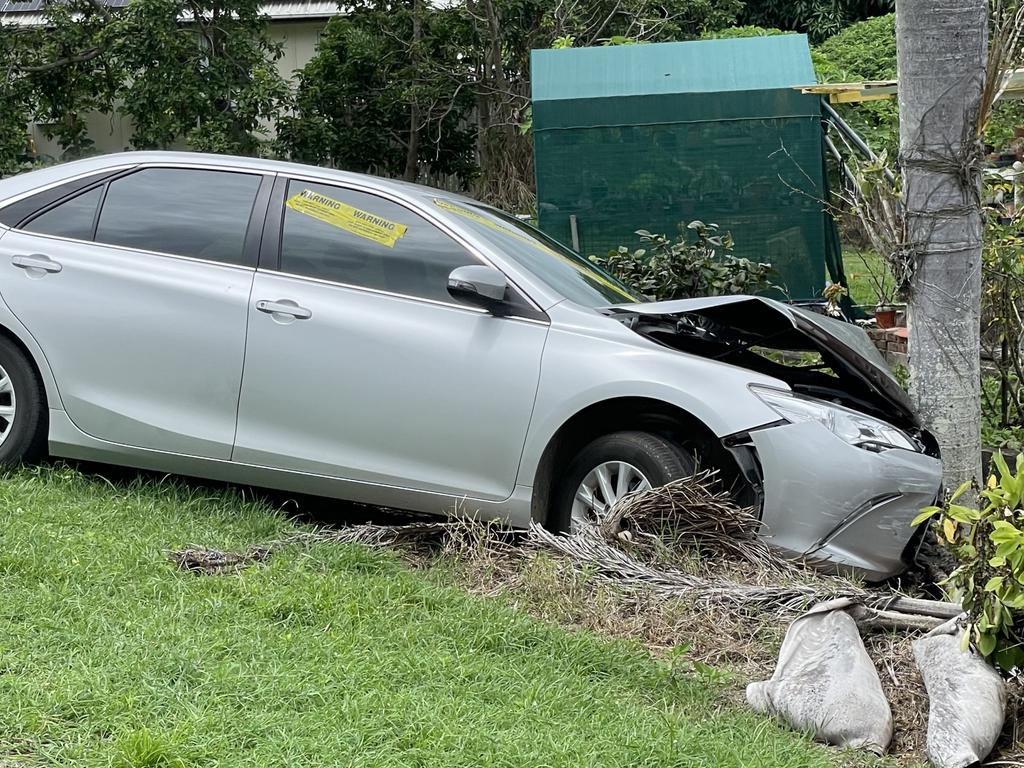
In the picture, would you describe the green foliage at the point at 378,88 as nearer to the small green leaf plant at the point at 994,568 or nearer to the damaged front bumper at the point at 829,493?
the damaged front bumper at the point at 829,493

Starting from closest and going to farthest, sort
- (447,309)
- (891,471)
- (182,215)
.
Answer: (891,471) → (447,309) → (182,215)

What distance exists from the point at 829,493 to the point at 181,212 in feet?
10.4

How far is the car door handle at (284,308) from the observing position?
5340 mm

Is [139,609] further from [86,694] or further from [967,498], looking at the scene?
[967,498]

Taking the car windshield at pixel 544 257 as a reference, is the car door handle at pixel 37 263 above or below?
below

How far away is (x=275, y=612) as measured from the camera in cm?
416

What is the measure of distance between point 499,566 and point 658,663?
1015 mm

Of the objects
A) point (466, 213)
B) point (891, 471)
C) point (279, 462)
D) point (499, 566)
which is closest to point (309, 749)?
point (499, 566)

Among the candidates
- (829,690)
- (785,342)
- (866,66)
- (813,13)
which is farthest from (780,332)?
(813,13)

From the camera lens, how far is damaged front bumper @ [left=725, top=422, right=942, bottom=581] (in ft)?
15.7

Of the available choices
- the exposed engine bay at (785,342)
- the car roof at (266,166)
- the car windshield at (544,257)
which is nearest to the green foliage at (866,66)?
the car windshield at (544,257)

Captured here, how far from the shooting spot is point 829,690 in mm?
3707

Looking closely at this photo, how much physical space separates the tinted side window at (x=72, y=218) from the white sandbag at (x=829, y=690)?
12.2 feet

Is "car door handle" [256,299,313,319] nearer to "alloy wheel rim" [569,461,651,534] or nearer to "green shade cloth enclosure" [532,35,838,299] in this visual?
"alloy wheel rim" [569,461,651,534]
